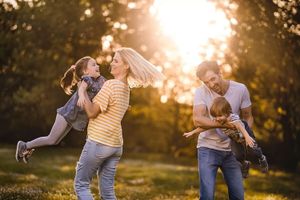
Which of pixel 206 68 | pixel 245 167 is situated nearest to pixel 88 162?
pixel 206 68

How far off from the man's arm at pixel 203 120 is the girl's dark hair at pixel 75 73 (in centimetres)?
181

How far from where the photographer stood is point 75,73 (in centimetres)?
868

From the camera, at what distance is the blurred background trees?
21.7 meters

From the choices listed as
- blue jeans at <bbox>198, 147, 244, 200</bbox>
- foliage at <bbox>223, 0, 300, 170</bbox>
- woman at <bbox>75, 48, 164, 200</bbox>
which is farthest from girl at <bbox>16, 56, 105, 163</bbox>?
foliage at <bbox>223, 0, 300, 170</bbox>

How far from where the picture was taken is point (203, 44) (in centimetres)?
2998

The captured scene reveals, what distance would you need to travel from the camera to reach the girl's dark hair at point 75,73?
28.2 ft

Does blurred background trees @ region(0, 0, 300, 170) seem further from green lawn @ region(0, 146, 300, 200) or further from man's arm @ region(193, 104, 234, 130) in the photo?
man's arm @ region(193, 104, 234, 130)

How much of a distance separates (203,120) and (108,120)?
151 centimetres

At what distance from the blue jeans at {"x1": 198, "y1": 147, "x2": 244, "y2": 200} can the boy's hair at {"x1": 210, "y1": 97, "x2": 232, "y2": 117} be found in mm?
687

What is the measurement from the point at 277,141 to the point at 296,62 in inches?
529

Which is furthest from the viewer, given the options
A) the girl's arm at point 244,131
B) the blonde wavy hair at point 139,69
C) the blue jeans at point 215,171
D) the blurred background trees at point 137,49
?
the blurred background trees at point 137,49

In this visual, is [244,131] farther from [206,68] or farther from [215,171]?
[206,68]

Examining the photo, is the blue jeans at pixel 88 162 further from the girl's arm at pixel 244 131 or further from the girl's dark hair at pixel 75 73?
the girl's arm at pixel 244 131

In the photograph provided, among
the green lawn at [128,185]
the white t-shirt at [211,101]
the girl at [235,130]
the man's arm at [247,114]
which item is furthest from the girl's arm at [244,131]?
the green lawn at [128,185]
